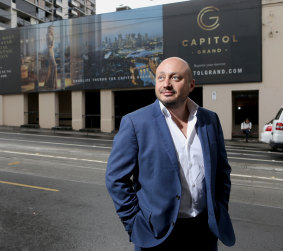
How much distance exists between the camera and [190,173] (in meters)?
2.16

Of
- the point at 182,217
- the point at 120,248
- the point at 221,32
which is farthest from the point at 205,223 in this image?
the point at 221,32

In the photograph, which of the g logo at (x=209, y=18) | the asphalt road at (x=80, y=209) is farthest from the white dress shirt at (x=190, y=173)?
the g logo at (x=209, y=18)

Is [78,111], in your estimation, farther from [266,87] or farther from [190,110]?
[190,110]

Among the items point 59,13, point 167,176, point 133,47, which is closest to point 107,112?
point 133,47

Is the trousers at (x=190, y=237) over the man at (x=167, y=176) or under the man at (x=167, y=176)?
under

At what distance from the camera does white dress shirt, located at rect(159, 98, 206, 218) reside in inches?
84.7

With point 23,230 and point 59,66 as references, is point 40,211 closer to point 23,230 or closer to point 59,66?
point 23,230

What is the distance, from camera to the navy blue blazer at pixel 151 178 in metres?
2.08

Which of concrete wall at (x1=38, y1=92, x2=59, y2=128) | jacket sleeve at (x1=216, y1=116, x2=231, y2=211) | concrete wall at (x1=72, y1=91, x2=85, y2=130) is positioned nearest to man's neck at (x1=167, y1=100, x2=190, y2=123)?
jacket sleeve at (x1=216, y1=116, x2=231, y2=211)

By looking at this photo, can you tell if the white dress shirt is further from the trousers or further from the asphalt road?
the asphalt road

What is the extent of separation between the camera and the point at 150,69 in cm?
2231

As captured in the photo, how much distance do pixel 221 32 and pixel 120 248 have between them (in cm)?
1910

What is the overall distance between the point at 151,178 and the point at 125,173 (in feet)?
0.64

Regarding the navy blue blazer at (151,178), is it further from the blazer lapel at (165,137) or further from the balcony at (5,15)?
the balcony at (5,15)
